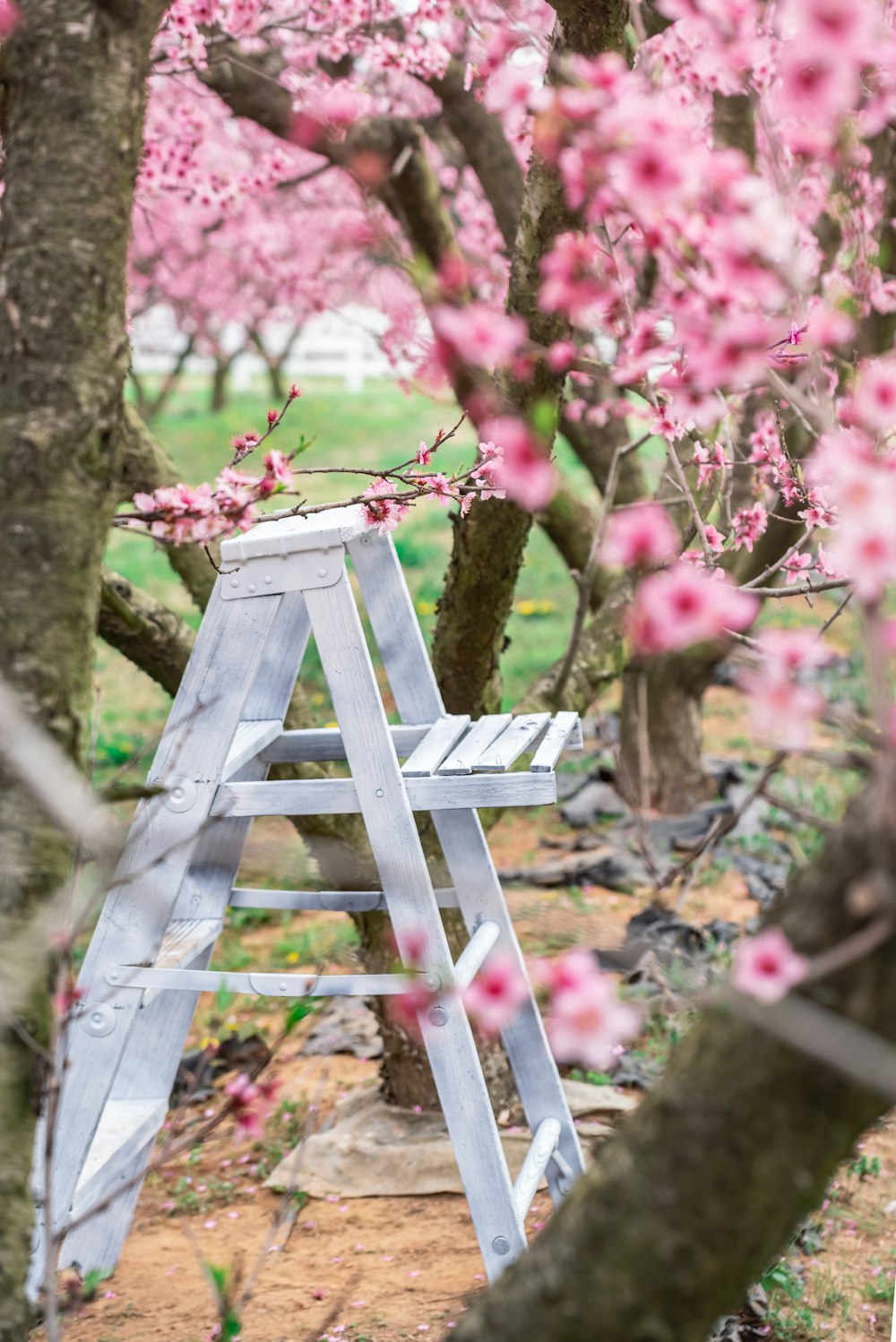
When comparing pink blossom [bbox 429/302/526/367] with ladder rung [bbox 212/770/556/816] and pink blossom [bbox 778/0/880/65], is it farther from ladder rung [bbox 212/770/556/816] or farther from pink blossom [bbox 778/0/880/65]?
ladder rung [bbox 212/770/556/816]

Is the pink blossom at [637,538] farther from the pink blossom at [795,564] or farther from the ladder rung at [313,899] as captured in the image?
the pink blossom at [795,564]

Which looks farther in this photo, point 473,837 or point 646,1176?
point 473,837

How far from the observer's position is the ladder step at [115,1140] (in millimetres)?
2178

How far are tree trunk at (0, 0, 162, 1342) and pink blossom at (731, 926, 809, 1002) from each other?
814 mm

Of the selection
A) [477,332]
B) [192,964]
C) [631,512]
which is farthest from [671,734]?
[477,332]

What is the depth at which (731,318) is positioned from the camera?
111 centimetres

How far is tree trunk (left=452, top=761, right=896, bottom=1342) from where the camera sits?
1016mm

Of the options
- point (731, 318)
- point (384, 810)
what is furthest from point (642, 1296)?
point (384, 810)

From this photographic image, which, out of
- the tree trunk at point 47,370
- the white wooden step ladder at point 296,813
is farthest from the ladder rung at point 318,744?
the tree trunk at point 47,370

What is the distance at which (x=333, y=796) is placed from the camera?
2113 millimetres

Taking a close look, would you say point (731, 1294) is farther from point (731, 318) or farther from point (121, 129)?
point (121, 129)

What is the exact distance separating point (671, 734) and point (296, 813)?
145 inches

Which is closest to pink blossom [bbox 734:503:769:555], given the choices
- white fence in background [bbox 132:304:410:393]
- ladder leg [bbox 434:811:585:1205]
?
ladder leg [bbox 434:811:585:1205]

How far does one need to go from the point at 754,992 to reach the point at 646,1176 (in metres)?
0.20
